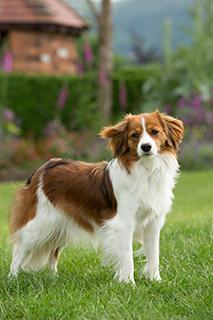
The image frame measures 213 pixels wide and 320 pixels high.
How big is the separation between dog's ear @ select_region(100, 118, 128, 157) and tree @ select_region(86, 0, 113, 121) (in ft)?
47.5

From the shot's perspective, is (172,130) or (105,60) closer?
(172,130)

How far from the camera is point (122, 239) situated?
646 centimetres

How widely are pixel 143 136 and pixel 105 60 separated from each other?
15.9 meters

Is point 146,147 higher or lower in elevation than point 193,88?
higher

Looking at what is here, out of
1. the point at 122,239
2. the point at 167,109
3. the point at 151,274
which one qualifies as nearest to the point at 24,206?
the point at 122,239

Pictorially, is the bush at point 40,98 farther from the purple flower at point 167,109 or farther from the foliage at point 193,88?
the purple flower at point 167,109

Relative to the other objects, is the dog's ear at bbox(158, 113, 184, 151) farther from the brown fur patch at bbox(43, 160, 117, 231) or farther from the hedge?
the hedge

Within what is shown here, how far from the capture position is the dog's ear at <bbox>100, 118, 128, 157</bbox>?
20.9 feet

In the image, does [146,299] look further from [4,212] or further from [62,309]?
[4,212]

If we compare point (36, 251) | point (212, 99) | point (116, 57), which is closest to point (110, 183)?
point (36, 251)

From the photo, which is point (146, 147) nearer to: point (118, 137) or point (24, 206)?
point (118, 137)

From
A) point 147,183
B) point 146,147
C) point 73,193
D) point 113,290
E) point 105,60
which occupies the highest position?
point 146,147

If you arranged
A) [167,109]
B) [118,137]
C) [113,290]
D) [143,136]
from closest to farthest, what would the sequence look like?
[113,290], [143,136], [118,137], [167,109]

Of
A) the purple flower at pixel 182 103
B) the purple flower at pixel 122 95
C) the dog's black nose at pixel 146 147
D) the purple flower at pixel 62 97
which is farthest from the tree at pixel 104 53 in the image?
the dog's black nose at pixel 146 147
